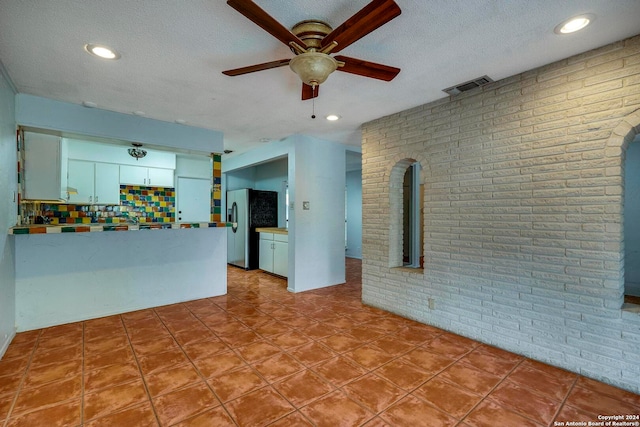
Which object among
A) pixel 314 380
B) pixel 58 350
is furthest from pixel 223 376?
pixel 58 350

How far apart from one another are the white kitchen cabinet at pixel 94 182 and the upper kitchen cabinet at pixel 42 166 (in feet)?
4.16

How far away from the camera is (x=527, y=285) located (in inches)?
98.7

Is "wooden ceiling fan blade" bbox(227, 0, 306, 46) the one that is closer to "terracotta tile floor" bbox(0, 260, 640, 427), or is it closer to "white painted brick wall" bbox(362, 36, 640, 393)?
"white painted brick wall" bbox(362, 36, 640, 393)

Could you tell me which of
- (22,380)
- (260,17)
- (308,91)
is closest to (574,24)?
(308,91)

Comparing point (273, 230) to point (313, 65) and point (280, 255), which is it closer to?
point (280, 255)

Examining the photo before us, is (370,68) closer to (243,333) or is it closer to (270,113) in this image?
(270,113)

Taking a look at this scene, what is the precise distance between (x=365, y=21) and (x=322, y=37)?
0.47 metres

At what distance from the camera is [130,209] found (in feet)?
17.0

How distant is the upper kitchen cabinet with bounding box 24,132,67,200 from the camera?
3.13 m

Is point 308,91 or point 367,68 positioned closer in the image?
point 367,68

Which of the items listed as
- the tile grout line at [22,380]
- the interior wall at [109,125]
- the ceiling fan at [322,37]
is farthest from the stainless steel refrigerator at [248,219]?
the ceiling fan at [322,37]

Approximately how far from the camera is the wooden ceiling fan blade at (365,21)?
1407mm

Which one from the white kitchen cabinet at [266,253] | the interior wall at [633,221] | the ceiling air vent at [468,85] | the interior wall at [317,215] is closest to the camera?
the ceiling air vent at [468,85]

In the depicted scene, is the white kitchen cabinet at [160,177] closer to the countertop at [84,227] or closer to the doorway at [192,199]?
the doorway at [192,199]
